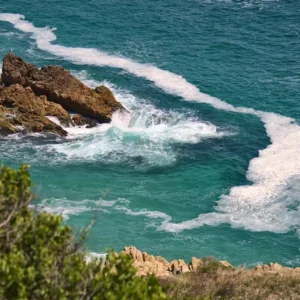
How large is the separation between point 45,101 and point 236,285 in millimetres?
29446

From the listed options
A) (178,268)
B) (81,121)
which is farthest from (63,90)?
(178,268)

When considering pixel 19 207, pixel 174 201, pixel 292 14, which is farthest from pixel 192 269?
pixel 292 14

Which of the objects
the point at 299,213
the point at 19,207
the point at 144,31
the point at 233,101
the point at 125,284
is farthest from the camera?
the point at 144,31

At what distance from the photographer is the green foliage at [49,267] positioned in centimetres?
1439

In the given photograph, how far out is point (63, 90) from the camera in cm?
5069

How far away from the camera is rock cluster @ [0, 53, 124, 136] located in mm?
47719

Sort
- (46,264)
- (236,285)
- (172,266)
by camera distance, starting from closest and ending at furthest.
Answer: (46,264) < (236,285) < (172,266)

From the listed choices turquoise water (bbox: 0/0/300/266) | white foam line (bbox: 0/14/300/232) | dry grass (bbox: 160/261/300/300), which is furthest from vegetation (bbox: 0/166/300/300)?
white foam line (bbox: 0/14/300/232)

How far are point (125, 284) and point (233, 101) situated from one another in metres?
41.7

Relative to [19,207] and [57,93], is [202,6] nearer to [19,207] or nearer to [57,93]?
[57,93]

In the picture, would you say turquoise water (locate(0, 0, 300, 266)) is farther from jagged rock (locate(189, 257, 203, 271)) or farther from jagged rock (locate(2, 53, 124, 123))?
jagged rock (locate(189, 257, 203, 271))

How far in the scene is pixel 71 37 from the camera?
7025cm

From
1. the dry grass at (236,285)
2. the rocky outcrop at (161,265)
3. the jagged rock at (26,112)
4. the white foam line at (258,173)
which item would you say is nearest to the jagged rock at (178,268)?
the rocky outcrop at (161,265)

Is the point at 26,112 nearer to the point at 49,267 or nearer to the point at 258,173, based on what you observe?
the point at 258,173
